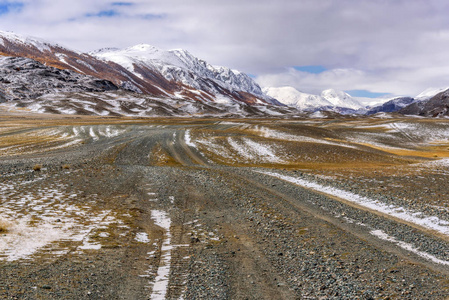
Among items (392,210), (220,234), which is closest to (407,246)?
(392,210)

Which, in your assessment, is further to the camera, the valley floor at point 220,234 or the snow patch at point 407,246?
the snow patch at point 407,246

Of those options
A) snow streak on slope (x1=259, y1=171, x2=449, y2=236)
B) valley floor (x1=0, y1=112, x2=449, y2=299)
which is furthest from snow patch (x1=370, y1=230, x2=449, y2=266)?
snow streak on slope (x1=259, y1=171, x2=449, y2=236)

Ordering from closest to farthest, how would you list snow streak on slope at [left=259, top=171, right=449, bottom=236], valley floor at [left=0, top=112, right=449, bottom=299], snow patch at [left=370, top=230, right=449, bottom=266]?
1. valley floor at [left=0, top=112, right=449, bottom=299]
2. snow patch at [left=370, top=230, right=449, bottom=266]
3. snow streak on slope at [left=259, top=171, right=449, bottom=236]

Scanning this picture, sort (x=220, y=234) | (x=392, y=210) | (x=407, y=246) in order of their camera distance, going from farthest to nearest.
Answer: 1. (x=392, y=210)
2. (x=220, y=234)
3. (x=407, y=246)

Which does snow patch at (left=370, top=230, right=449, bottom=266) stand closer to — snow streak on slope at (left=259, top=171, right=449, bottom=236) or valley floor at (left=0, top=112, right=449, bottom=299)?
valley floor at (left=0, top=112, right=449, bottom=299)

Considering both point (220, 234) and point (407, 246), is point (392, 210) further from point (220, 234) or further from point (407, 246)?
point (220, 234)

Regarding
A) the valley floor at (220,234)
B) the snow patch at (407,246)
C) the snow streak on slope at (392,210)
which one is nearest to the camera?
the valley floor at (220,234)

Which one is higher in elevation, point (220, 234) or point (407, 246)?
point (407, 246)

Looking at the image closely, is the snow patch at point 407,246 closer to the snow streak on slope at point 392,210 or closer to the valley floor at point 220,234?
the valley floor at point 220,234

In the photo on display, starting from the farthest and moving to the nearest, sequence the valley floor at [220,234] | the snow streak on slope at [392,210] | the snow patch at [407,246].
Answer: the snow streak on slope at [392,210]
the snow patch at [407,246]
the valley floor at [220,234]

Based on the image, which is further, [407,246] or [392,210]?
[392,210]

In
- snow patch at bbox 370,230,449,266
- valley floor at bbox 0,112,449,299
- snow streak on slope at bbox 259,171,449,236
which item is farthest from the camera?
snow streak on slope at bbox 259,171,449,236

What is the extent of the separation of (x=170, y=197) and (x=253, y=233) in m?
7.03

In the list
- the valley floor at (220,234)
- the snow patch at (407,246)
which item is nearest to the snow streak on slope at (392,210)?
the valley floor at (220,234)
